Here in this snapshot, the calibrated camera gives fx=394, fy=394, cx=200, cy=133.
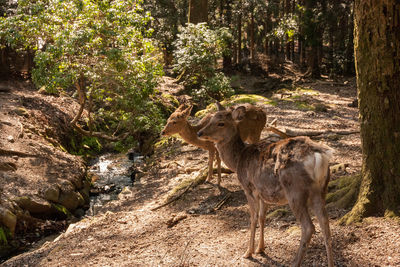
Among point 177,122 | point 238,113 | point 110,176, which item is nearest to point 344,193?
point 238,113

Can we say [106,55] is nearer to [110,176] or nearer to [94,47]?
[94,47]

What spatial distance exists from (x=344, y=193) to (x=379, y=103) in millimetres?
1609

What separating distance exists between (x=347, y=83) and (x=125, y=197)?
57.1 feet

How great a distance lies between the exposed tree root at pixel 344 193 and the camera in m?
5.73

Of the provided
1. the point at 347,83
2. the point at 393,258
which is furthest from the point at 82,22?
the point at 347,83

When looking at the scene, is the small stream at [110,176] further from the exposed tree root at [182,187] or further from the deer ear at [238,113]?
the deer ear at [238,113]

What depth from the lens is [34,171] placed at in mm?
10438

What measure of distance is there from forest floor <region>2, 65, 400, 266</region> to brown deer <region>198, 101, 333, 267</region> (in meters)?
0.54

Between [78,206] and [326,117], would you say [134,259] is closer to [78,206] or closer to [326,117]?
[78,206]

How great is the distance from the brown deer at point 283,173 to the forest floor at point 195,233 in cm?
54

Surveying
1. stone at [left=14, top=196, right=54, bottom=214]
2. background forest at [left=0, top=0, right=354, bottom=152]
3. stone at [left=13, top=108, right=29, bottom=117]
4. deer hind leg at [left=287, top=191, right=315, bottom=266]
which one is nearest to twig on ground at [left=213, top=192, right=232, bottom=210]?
deer hind leg at [left=287, top=191, right=315, bottom=266]

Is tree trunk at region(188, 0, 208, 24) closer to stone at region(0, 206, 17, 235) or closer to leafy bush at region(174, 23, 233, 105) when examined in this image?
leafy bush at region(174, 23, 233, 105)

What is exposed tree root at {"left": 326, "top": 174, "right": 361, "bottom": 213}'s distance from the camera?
5730mm

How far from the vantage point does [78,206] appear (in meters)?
10.4
